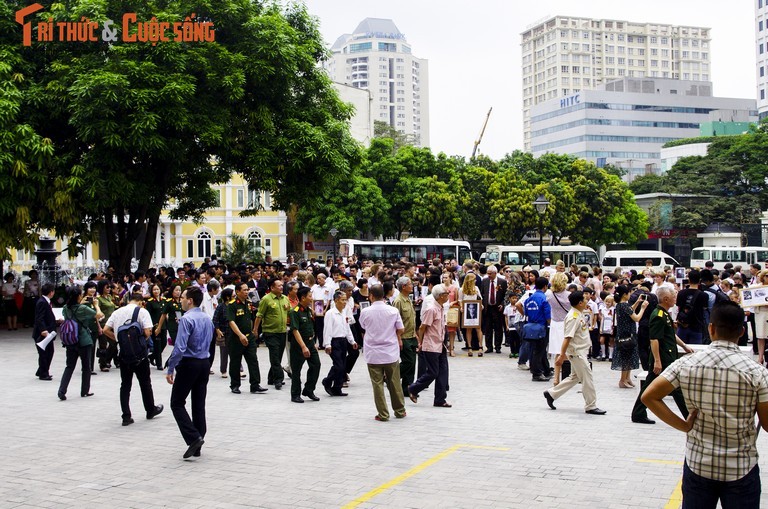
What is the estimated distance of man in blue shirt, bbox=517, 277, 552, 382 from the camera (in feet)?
43.8

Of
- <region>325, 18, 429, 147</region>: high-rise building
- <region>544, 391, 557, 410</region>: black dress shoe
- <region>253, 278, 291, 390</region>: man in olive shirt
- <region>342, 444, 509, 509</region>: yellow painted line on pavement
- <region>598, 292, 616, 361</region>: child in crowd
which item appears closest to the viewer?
<region>342, 444, 509, 509</region>: yellow painted line on pavement

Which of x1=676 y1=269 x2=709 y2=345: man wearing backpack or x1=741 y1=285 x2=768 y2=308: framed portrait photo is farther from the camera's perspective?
x1=741 y1=285 x2=768 y2=308: framed portrait photo

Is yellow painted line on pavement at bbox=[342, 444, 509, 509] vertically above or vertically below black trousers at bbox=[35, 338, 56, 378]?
below

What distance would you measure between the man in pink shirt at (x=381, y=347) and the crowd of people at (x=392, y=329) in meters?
0.02

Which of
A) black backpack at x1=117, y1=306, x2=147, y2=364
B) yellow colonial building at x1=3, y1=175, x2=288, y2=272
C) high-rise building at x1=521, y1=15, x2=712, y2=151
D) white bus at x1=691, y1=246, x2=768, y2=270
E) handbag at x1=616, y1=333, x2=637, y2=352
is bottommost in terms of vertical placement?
handbag at x1=616, y1=333, x2=637, y2=352

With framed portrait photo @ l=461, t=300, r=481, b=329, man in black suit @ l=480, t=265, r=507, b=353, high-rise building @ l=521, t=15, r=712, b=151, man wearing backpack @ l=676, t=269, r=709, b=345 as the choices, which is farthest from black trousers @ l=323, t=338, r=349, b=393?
high-rise building @ l=521, t=15, r=712, b=151

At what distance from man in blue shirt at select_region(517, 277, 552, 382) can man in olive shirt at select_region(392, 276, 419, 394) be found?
266cm

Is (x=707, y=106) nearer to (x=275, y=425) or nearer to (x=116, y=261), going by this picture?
(x=116, y=261)

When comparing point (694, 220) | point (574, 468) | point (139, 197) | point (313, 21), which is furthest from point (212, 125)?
point (694, 220)

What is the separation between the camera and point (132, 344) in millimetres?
9852

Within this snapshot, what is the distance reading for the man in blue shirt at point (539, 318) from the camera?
13.4 metres

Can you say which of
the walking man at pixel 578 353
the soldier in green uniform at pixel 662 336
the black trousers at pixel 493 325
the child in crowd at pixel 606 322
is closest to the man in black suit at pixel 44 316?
the walking man at pixel 578 353

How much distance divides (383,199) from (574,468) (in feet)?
155

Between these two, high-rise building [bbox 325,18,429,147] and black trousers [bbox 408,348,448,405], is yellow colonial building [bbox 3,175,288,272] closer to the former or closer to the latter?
black trousers [bbox 408,348,448,405]
